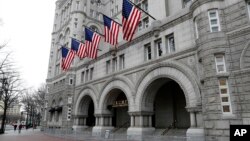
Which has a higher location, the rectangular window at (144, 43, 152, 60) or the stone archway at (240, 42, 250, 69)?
the rectangular window at (144, 43, 152, 60)

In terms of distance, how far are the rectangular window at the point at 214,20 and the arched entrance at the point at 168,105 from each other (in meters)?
6.56

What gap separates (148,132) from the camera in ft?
63.4

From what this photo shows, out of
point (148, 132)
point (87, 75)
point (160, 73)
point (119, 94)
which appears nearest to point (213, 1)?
point (160, 73)

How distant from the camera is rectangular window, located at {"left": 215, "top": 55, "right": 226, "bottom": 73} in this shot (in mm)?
13581

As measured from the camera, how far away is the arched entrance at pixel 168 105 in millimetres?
19978

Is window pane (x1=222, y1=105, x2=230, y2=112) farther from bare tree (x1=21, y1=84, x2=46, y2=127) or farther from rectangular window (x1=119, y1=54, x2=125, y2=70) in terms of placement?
bare tree (x1=21, y1=84, x2=46, y2=127)

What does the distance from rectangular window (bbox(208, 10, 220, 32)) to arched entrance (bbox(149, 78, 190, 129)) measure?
656cm

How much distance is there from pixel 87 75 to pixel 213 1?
2048 centimetres

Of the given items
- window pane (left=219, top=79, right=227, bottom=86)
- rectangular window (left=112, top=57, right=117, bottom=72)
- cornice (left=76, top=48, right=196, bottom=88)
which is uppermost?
rectangular window (left=112, top=57, right=117, bottom=72)

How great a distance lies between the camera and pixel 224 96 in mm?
13031

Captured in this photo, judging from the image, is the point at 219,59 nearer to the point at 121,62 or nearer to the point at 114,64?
the point at 121,62

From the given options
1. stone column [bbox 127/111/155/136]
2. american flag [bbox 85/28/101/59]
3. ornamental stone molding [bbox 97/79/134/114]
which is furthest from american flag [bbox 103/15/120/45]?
stone column [bbox 127/111/155/136]

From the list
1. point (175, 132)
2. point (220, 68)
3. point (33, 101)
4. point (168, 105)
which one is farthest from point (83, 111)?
point (33, 101)

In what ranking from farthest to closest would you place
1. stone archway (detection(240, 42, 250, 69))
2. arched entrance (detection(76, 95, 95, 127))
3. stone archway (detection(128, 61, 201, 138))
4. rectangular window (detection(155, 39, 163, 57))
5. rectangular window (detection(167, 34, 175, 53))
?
arched entrance (detection(76, 95, 95, 127)), rectangular window (detection(155, 39, 163, 57)), rectangular window (detection(167, 34, 175, 53)), stone archway (detection(128, 61, 201, 138)), stone archway (detection(240, 42, 250, 69))
